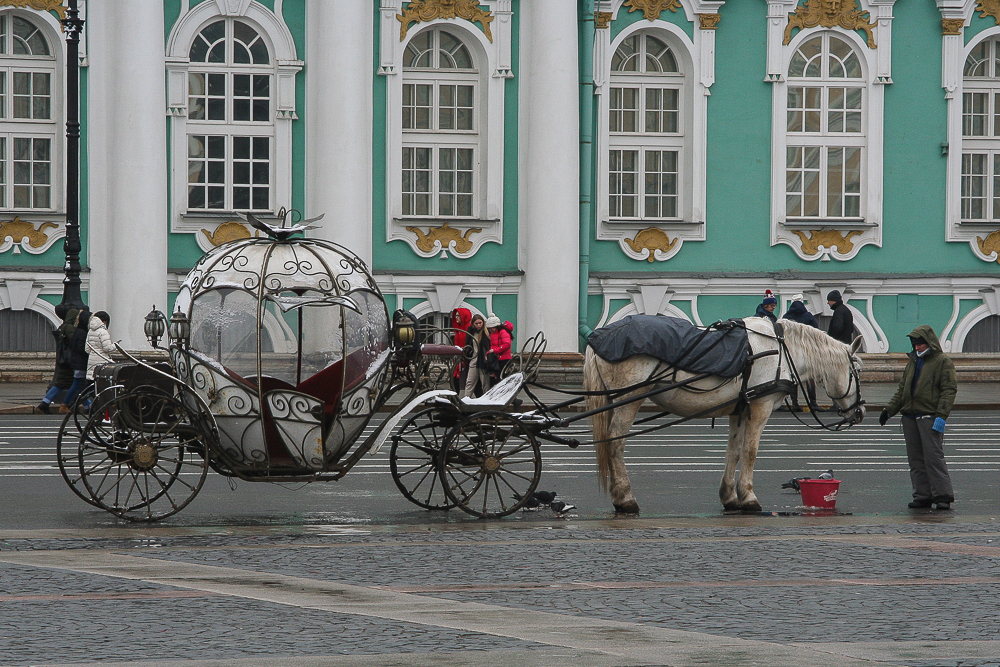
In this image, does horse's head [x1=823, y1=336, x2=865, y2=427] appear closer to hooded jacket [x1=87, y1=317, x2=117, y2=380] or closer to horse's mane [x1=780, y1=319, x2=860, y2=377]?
horse's mane [x1=780, y1=319, x2=860, y2=377]

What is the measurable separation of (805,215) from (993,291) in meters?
3.98

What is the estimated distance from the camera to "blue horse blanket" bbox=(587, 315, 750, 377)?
42.1 ft

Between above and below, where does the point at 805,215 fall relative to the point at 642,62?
below

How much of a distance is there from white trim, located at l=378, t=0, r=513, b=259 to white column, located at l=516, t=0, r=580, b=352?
581 mm

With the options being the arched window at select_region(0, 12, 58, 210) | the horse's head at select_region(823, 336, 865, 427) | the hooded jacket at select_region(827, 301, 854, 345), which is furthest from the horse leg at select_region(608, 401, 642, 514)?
the arched window at select_region(0, 12, 58, 210)

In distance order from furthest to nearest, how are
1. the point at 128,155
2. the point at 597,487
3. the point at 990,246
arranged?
the point at 990,246 → the point at 128,155 → the point at 597,487

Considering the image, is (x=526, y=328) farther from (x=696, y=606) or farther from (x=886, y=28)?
(x=696, y=606)

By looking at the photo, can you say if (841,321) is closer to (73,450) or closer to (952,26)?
(952,26)

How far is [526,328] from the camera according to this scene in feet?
95.2

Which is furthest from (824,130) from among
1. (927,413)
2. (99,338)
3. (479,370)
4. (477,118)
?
(927,413)

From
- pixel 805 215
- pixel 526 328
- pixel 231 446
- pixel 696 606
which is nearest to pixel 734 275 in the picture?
pixel 805 215

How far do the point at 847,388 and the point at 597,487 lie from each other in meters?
2.50

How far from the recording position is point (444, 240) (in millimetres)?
29172

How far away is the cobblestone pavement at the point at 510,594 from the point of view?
23.6 feet
